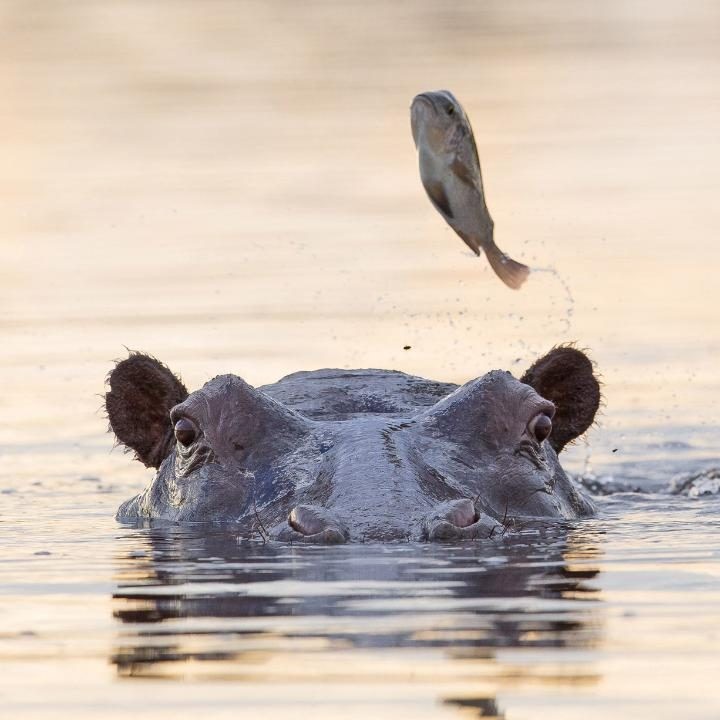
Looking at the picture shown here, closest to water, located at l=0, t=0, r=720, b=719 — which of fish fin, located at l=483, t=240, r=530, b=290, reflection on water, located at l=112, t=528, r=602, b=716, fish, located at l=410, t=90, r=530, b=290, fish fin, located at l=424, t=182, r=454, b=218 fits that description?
reflection on water, located at l=112, t=528, r=602, b=716

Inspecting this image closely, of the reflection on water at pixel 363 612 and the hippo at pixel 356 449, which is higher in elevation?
the hippo at pixel 356 449

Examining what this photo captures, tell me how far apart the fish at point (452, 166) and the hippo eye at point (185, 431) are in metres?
1.66

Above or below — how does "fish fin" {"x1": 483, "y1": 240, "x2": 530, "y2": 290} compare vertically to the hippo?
above

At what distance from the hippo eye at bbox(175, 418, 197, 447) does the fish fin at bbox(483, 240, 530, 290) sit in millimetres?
1701

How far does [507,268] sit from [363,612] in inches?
155

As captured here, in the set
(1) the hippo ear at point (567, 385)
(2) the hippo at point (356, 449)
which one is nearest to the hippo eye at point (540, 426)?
(2) the hippo at point (356, 449)

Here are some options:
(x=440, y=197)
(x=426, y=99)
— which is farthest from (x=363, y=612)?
(x=426, y=99)

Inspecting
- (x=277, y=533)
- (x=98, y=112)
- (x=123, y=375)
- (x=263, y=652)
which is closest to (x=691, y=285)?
(x=123, y=375)

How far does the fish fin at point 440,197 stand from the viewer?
38.1 feet

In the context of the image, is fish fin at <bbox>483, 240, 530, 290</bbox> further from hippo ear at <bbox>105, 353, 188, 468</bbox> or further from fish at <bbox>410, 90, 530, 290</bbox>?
hippo ear at <bbox>105, 353, 188, 468</bbox>

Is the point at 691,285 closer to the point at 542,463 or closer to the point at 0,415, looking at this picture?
the point at 0,415

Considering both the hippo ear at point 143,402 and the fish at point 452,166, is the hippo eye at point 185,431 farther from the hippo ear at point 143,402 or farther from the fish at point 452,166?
the fish at point 452,166

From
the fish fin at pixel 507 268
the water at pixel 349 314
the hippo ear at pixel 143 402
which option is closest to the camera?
the water at pixel 349 314

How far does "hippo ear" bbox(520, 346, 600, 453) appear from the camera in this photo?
42.1 feet
